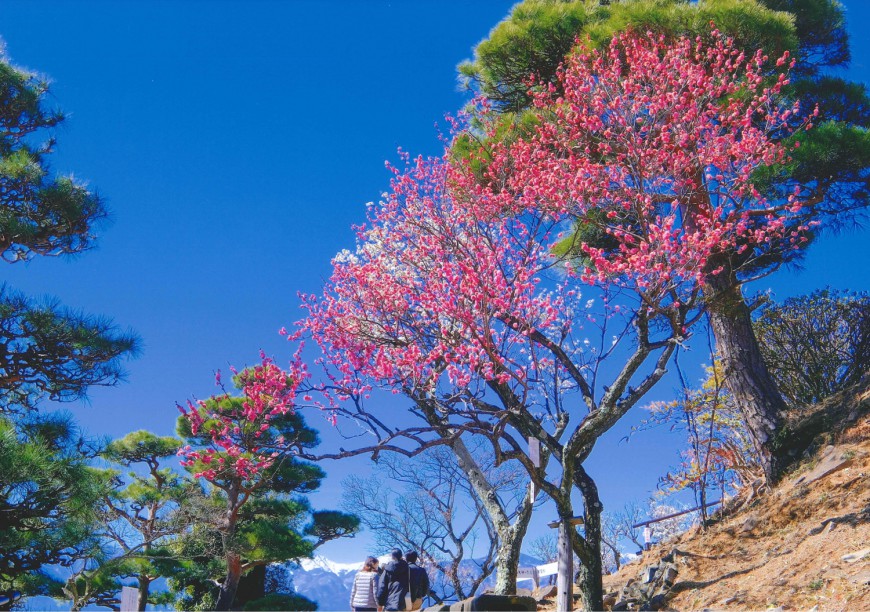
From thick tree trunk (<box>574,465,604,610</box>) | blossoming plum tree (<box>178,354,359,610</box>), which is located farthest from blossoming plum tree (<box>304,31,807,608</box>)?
blossoming plum tree (<box>178,354,359,610</box>)

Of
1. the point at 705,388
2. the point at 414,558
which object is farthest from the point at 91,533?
the point at 705,388

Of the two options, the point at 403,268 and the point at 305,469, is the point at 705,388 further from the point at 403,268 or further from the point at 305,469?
the point at 305,469

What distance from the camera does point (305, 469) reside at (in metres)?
18.0

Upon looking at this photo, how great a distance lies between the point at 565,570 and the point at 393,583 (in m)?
2.54

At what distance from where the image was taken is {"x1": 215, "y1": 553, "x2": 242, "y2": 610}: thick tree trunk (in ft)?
51.3

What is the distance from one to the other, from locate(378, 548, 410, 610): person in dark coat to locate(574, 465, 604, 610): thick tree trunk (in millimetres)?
2215

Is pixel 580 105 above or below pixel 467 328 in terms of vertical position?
above

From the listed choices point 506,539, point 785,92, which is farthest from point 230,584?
point 785,92

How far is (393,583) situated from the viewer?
7.95 meters

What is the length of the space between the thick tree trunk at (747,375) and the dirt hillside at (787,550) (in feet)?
1.81

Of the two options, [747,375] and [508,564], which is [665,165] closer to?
[747,375]

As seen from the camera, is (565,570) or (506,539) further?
(506,539)

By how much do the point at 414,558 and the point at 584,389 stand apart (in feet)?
10.0

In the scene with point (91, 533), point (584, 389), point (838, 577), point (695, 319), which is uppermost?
point (695, 319)
